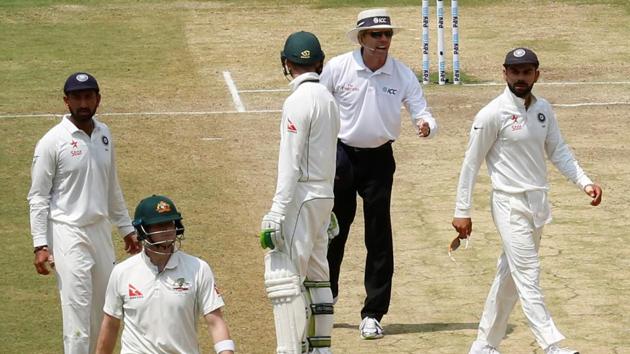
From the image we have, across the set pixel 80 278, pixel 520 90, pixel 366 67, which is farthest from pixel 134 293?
pixel 366 67

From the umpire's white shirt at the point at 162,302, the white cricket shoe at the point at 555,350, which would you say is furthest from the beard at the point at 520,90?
the umpire's white shirt at the point at 162,302

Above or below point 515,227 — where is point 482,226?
below

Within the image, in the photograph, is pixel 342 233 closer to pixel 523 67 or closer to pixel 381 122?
pixel 381 122

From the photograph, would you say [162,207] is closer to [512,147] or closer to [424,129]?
[512,147]

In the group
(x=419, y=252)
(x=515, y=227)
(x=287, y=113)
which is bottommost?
(x=419, y=252)

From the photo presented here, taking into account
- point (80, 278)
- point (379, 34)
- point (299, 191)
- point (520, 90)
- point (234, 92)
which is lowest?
point (234, 92)

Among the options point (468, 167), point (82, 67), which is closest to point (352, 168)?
point (468, 167)

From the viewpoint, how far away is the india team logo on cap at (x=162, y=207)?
29.6 feet

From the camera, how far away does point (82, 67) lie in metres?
25.5

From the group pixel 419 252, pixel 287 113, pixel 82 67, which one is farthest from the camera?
pixel 82 67

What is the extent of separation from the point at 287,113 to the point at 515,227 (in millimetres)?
2068

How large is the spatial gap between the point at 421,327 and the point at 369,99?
205 cm

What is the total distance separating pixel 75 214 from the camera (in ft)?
36.0

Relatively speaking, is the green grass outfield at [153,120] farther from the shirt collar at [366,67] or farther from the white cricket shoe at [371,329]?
the shirt collar at [366,67]
